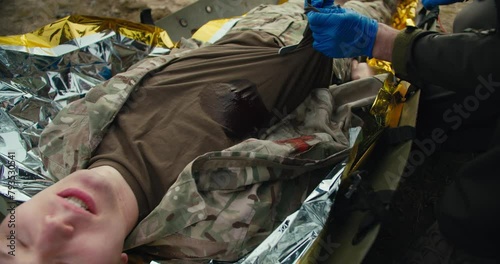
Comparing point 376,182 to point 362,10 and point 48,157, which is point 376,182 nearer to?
point 362,10

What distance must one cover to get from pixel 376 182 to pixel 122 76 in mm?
741

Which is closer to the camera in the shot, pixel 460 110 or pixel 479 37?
pixel 479 37

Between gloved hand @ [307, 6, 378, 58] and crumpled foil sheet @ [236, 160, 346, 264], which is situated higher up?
gloved hand @ [307, 6, 378, 58]

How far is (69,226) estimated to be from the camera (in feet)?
3.00

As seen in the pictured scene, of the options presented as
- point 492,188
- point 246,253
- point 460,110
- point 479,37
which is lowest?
point 246,253

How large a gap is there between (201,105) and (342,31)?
16.0 inches

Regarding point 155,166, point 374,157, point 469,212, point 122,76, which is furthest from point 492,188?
point 122,76

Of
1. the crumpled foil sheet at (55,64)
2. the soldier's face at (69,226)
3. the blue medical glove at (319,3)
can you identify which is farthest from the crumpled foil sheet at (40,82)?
the blue medical glove at (319,3)

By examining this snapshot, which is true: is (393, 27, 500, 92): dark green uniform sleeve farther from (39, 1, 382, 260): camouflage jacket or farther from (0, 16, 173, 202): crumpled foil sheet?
(0, 16, 173, 202): crumpled foil sheet

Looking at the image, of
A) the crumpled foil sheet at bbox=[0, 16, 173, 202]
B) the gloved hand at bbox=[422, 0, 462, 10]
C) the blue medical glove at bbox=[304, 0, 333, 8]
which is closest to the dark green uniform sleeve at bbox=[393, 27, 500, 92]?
the blue medical glove at bbox=[304, 0, 333, 8]

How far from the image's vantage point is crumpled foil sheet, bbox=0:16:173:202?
1368mm

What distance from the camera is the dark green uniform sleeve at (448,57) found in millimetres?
837

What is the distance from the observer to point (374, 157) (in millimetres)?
1206

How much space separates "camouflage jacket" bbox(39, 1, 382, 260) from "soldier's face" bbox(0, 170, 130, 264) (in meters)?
0.09
